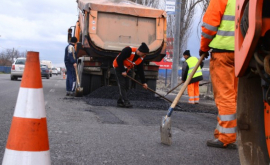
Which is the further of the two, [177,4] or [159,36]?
[177,4]

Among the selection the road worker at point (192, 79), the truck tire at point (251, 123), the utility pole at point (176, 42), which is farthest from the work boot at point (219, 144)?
the utility pole at point (176, 42)

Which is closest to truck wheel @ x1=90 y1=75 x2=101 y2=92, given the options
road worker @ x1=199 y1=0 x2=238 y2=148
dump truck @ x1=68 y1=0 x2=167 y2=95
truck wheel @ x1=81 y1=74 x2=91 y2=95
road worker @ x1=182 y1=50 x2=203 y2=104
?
dump truck @ x1=68 y1=0 x2=167 y2=95

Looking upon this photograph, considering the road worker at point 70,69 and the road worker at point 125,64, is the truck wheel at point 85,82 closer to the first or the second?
the road worker at point 70,69

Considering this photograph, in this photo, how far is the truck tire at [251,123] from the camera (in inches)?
101

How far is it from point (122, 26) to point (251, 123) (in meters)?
8.76

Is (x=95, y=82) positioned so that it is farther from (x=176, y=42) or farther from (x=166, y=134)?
(x=176, y=42)

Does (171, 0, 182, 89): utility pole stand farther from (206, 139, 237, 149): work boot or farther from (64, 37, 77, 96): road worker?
(206, 139, 237, 149): work boot

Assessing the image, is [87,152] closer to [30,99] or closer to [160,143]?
[160,143]

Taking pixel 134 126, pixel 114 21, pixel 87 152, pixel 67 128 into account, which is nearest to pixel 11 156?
pixel 87 152

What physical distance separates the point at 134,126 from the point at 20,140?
3.70 m

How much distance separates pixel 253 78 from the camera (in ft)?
8.55

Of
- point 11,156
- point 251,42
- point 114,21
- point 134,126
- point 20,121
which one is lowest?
point 134,126

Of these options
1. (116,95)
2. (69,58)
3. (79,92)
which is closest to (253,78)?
(116,95)

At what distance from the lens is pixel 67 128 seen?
5.54 m
